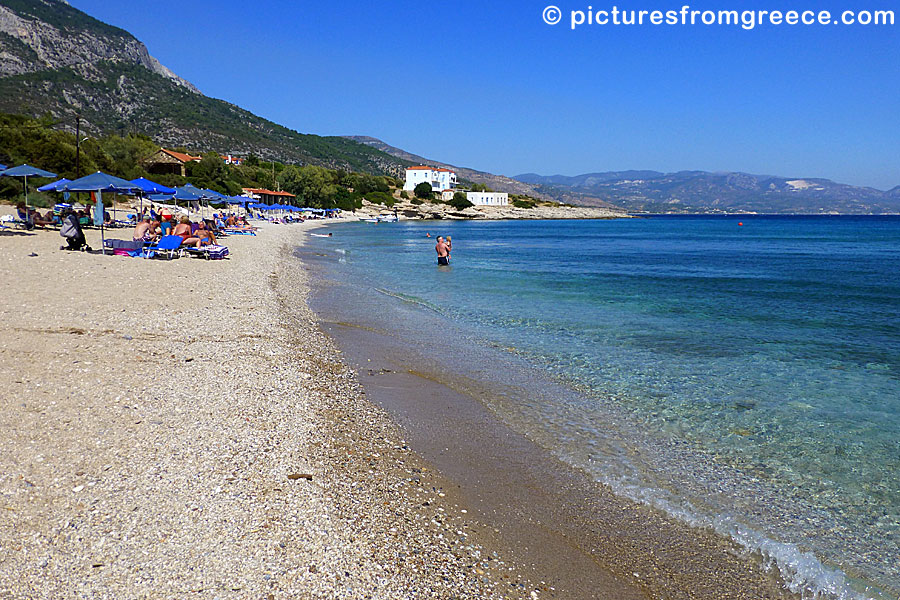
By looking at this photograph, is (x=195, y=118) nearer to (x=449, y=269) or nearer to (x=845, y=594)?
(x=449, y=269)

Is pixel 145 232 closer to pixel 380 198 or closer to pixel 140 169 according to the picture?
pixel 140 169

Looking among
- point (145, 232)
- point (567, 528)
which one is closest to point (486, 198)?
point (145, 232)

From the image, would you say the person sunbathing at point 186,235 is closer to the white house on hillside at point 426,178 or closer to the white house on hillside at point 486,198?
the white house on hillside at point 426,178

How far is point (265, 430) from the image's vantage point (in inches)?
223

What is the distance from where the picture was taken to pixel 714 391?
8422 mm

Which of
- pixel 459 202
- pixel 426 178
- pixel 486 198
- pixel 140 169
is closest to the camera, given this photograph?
pixel 140 169

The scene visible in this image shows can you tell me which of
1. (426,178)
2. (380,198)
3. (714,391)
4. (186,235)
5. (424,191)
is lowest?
(714,391)

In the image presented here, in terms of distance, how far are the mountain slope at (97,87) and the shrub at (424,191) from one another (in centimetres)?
2944

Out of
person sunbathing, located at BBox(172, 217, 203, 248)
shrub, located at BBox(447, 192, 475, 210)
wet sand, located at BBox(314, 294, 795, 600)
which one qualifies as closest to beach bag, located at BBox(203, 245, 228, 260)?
person sunbathing, located at BBox(172, 217, 203, 248)

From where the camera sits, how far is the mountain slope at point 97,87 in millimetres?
98438

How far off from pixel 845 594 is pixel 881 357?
28.5ft

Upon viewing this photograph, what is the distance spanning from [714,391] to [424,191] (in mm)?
118486

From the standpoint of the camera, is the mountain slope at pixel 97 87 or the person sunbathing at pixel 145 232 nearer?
the person sunbathing at pixel 145 232

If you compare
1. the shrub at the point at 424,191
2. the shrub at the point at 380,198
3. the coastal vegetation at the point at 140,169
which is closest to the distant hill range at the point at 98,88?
the coastal vegetation at the point at 140,169
